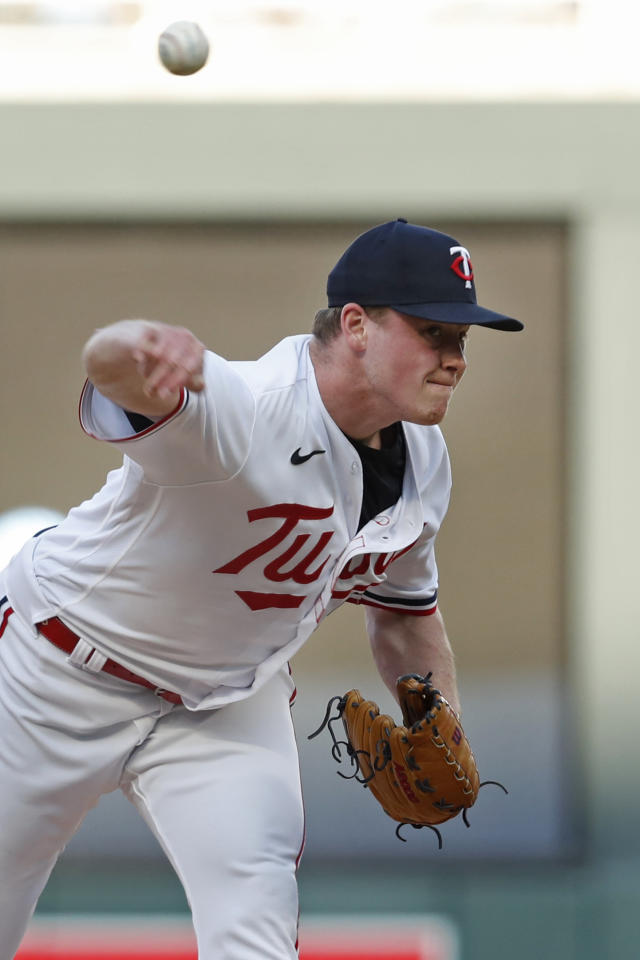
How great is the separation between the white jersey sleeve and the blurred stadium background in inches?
128

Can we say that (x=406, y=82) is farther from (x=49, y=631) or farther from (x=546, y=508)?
(x=49, y=631)

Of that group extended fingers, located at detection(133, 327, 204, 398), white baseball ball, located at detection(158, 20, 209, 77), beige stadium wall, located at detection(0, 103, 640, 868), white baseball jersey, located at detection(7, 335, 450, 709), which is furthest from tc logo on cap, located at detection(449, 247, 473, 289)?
beige stadium wall, located at detection(0, 103, 640, 868)

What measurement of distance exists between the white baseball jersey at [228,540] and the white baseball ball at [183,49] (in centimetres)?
86

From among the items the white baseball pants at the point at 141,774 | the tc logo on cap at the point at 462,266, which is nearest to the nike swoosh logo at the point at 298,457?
the tc logo on cap at the point at 462,266

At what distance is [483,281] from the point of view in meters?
5.46

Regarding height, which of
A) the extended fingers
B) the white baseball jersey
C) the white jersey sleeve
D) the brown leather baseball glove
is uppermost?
the extended fingers

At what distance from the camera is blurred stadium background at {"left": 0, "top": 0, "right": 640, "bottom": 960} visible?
17.7 feet

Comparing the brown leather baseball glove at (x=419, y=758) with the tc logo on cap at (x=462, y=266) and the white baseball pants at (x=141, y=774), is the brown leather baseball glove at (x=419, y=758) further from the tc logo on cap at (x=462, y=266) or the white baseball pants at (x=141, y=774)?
the tc logo on cap at (x=462, y=266)

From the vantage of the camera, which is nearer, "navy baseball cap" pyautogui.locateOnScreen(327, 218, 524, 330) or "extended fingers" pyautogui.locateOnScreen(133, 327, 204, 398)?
"extended fingers" pyautogui.locateOnScreen(133, 327, 204, 398)

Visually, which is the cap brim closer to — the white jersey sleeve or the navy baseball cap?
the navy baseball cap

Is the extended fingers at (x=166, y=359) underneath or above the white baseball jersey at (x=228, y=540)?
above

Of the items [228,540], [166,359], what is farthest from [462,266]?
[166,359]

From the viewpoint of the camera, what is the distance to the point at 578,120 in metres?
5.45

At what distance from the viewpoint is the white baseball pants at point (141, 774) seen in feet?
8.03
